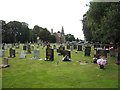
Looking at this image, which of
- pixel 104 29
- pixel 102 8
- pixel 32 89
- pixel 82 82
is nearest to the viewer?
pixel 32 89

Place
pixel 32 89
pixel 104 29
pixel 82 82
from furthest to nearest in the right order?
1. pixel 104 29
2. pixel 82 82
3. pixel 32 89

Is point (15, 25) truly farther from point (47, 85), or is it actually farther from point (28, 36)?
point (47, 85)

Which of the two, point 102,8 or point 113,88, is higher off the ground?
point 102,8

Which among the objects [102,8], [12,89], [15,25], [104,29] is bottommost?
[12,89]

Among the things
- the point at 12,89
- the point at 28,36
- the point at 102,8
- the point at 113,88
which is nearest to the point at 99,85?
the point at 113,88

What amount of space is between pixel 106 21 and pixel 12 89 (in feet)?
43.9

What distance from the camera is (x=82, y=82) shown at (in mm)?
10914

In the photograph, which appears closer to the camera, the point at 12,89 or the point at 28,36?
the point at 12,89

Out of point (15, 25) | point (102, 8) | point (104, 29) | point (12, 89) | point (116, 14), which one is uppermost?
point (15, 25)

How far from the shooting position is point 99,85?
1023 centimetres

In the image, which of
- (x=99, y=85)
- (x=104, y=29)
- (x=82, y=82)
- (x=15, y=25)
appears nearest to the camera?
(x=99, y=85)

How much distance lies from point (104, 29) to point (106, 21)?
1140mm

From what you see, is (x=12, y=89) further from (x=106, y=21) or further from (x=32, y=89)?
(x=106, y=21)

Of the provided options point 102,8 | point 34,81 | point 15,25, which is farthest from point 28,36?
point 34,81
